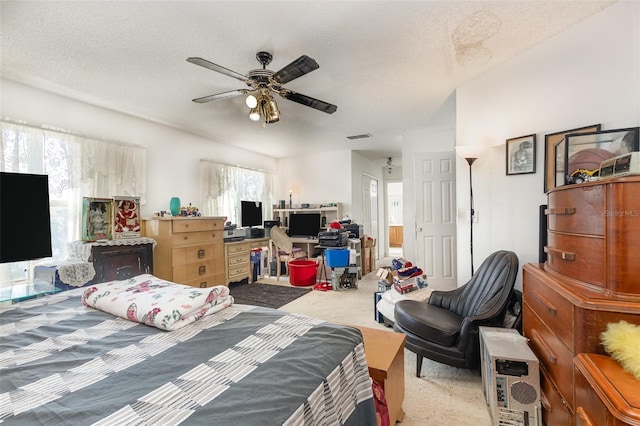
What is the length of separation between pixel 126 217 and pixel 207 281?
1385mm

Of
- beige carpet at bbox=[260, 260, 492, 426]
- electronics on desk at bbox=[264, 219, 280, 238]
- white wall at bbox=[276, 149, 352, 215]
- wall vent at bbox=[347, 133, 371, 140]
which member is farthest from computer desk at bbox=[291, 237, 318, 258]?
beige carpet at bbox=[260, 260, 492, 426]

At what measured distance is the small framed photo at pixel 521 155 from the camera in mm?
2316

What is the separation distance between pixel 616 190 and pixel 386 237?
6.80 meters

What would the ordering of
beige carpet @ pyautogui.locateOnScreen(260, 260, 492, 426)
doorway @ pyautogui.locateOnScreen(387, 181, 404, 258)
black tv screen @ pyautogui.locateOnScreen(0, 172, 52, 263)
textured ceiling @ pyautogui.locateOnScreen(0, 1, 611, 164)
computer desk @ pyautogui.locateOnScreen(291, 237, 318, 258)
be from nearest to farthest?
1. beige carpet @ pyautogui.locateOnScreen(260, 260, 492, 426)
2. textured ceiling @ pyautogui.locateOnScreen(0, 1, 611, 164)
3. black tv screen @ pyautogui.locateOnScreen(0, 172, 52, 263)
4. computer desk @ pyautogui.locateOnScreen(291, 237, 318, 258)
5. doorway @ pyautogui.locateOnScreen(387, 181, 404, 258)

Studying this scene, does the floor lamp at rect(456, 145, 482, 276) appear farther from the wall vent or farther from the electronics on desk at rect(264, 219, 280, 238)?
the electronics on desk at rect(264, 219, 280, 238)

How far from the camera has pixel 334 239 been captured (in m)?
4.39

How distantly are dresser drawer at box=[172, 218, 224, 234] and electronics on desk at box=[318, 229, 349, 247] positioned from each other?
1.67 metres

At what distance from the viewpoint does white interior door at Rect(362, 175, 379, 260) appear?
6.36 metres

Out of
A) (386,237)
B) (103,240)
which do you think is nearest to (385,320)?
(103,240)

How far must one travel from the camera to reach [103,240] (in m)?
3.14

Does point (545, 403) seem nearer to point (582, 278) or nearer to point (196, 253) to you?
point (582, 278)

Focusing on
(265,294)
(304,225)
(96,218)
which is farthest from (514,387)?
(304,225)

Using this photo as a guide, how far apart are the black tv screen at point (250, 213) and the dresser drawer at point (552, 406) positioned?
4714 mm

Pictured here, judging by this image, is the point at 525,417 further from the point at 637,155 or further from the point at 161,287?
the point at 161,287
